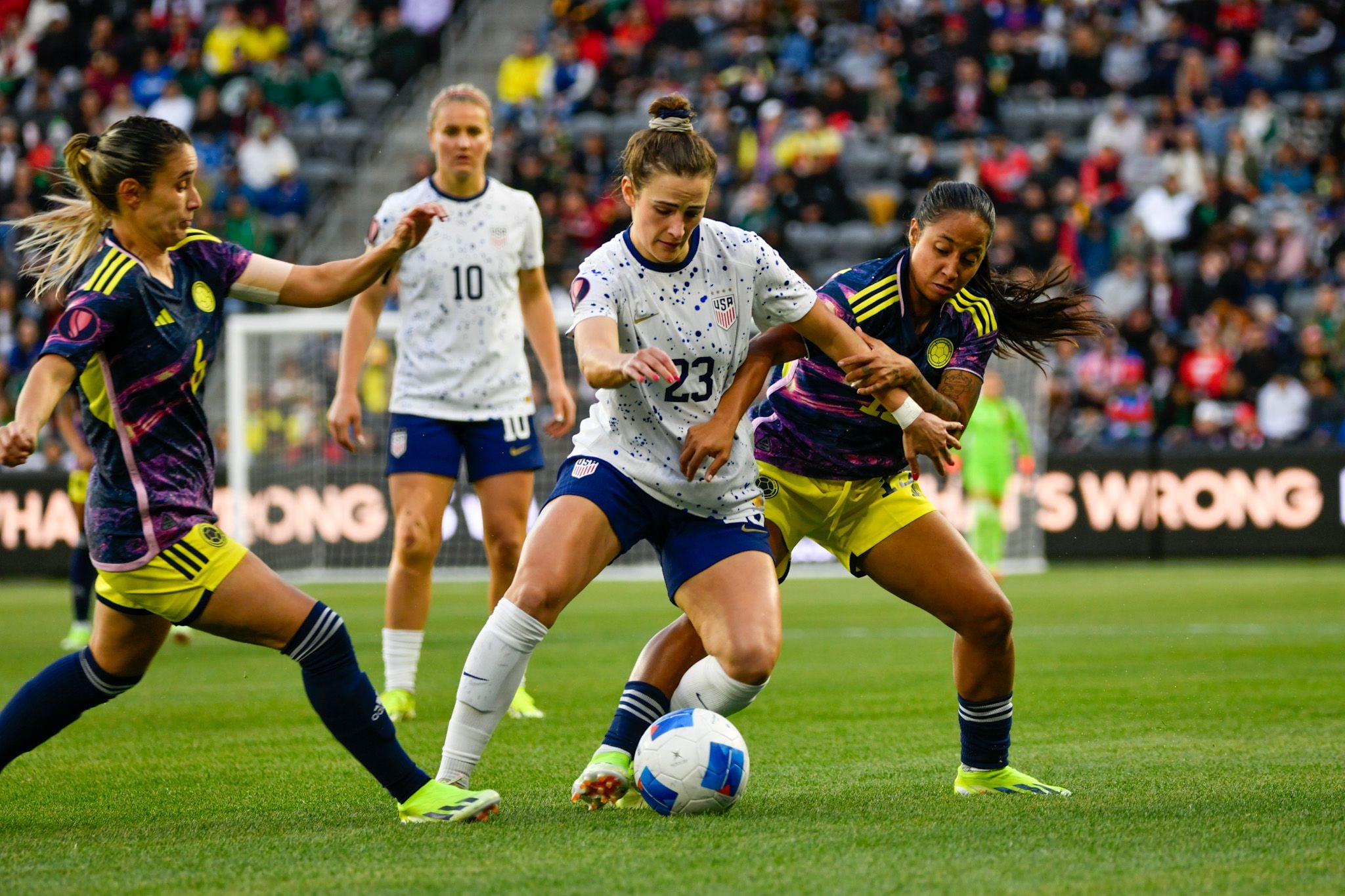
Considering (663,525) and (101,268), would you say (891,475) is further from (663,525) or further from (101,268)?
(101,268)

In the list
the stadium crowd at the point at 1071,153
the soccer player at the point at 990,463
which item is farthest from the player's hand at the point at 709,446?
the stadium crowd at the point at 1071,153

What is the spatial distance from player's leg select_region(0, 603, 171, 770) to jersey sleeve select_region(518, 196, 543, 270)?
120 inches

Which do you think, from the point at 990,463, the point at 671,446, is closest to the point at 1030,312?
the point at 671,446

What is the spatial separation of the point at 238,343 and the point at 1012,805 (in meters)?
10.3

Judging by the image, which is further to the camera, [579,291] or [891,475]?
[891,475]

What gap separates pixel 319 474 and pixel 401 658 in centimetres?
902

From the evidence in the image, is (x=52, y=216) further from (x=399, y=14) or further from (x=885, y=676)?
(x=399, y=14)

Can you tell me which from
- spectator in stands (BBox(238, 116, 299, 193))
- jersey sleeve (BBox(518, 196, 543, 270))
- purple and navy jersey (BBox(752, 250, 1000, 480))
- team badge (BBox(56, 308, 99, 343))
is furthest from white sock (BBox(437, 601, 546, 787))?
spectator in stands (BBox(238, 116, 299, 193))

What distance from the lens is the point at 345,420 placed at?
686 cm

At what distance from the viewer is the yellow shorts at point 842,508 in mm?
4945

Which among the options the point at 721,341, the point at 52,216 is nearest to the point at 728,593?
the point at 721,341

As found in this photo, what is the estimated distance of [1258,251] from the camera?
18.5m

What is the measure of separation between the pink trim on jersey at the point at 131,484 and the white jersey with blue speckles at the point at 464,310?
2.69 metres

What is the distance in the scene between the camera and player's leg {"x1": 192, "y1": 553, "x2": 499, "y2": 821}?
4.30 metres
